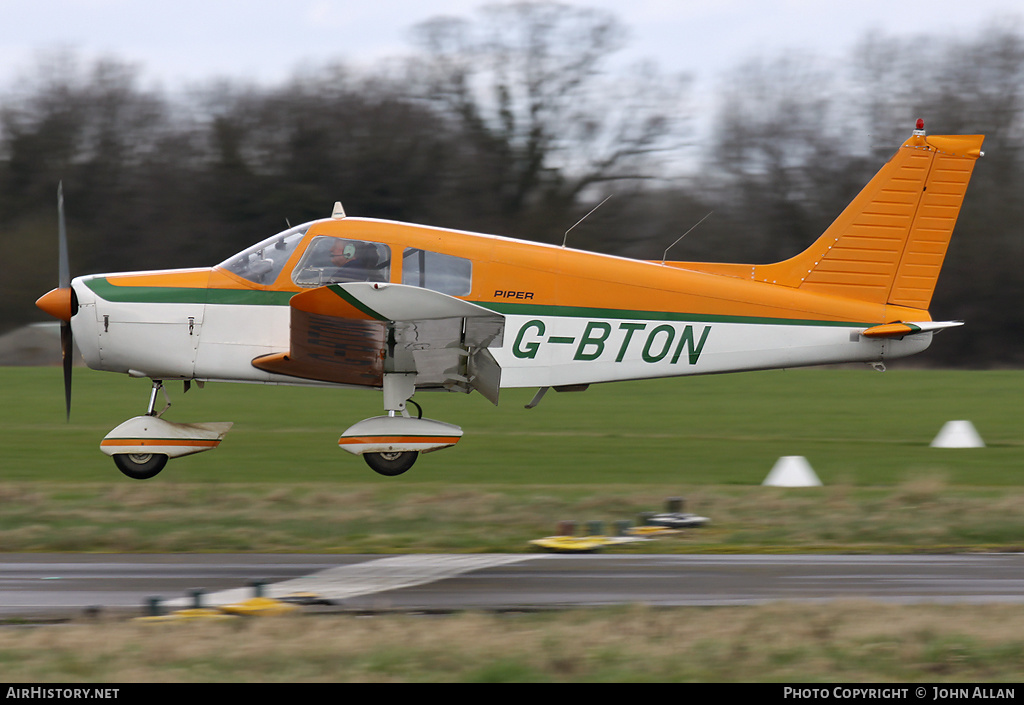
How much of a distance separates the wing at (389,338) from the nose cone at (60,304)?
169 cm

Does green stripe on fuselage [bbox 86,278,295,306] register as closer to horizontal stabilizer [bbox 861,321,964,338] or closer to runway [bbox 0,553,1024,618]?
runway [bbox 0,553,1024,618]

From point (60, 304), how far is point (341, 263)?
253 cm

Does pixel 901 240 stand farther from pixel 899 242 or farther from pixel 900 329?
pixel 900 329

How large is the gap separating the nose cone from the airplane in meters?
0.01

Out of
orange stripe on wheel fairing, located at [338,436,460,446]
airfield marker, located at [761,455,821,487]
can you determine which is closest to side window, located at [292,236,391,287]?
orange stripe on wheel fairing, located at [338,436,460,446]

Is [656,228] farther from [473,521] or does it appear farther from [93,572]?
[93,572]

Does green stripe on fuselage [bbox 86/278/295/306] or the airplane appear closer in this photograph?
the airplane

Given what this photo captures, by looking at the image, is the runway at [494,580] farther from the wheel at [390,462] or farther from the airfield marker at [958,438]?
the airfield marker at [958,438]

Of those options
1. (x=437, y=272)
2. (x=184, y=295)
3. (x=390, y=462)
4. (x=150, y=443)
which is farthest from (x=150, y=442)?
(x=437, y=272)

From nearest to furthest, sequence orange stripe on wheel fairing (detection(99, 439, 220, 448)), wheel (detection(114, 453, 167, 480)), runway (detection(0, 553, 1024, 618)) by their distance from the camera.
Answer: runway (detection(0, 553, 1024, 618)) → orange stripe on wheel fairing (detection(99, 439, 220, 448)) → wheel (detection(114, 453, 167, 480))

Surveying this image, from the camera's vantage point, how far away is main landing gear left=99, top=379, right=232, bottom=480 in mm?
9258

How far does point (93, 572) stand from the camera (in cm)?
619

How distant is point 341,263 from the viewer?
→ 9281 millimetres

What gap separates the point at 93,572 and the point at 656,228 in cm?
2322
